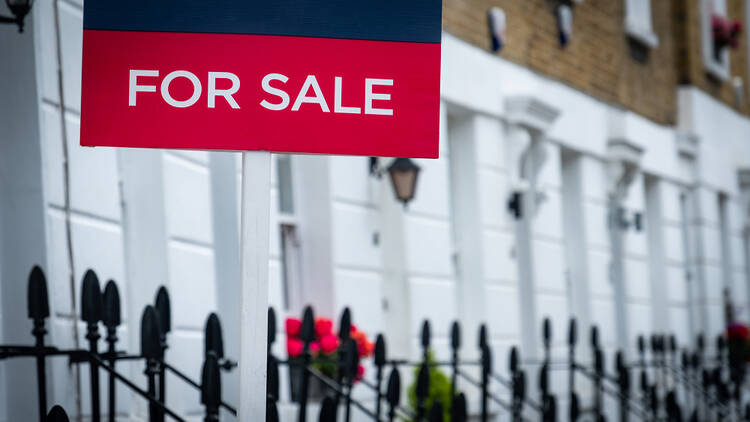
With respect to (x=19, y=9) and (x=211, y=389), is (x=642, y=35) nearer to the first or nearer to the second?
(x=19, y=9)

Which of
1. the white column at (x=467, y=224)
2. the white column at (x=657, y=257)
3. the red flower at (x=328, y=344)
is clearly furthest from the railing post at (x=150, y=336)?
the white column at (x=657, y=257)

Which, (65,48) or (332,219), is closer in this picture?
(65,48)

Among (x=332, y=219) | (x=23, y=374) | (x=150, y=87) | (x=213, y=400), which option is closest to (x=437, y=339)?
(x=332, y=219)

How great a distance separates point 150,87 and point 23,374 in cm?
173

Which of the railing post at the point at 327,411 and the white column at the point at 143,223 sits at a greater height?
the white column at the point at 143,223

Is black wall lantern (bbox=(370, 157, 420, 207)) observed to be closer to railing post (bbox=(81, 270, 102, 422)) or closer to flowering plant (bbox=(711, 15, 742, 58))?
railing post (bbox=(81, 270, 102, 422))

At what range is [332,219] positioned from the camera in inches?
293

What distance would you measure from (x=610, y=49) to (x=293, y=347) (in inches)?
246

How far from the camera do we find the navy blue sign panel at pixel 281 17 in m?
3.41

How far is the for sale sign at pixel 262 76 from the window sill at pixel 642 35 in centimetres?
935

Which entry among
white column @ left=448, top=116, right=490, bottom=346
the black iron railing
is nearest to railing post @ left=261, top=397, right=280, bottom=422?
the black iron railing

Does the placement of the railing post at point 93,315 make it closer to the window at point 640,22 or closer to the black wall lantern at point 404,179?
the black wall lantern at point 404,179

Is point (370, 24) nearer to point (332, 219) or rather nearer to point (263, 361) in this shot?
point (263, 361)

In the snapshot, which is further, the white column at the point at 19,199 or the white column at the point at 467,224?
the white column at the point at 467,224
